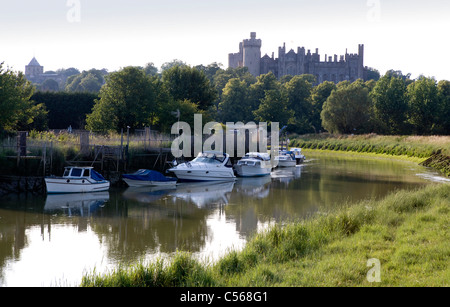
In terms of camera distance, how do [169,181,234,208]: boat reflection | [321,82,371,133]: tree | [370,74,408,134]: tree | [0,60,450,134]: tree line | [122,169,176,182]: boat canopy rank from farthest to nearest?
[321,82,371,133]: tree → [370,74,408,134]: tree → [0,60,450,134]: tree line → [122,169,176,182]: boat canopy → [169,181,234,208]: boat reflection

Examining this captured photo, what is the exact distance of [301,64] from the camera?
142750mm

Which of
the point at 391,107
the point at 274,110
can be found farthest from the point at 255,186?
the point at 391,107

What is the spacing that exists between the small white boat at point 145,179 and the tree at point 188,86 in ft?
79.9

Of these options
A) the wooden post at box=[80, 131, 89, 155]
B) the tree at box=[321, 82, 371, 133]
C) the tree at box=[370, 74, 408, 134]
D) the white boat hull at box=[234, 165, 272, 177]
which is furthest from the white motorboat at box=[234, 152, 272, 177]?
the tree at box=[370, 74, 408, 134]

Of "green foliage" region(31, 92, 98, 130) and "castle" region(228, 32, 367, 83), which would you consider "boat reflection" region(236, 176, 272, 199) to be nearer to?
"green foliage" region(31, 92, 98, 130)

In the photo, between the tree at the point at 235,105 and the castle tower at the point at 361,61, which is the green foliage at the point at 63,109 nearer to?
the tree at the point at 235,105

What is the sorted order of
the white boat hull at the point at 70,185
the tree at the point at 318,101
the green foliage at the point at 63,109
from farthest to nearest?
the tree at the point at 318,101, the green foliage at the point at 63,109, the white boat hull at the point at 70,185

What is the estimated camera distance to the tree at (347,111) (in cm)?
7725

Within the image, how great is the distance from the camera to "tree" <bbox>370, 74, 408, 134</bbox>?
76.6m

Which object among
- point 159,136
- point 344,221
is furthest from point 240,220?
point 159,136

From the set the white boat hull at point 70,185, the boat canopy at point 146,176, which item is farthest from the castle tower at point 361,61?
the white boat hull at point 70,185

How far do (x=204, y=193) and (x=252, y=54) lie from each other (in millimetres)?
118719

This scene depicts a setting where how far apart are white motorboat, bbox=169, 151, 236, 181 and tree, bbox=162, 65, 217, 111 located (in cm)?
1976

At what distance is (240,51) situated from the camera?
503 feet
